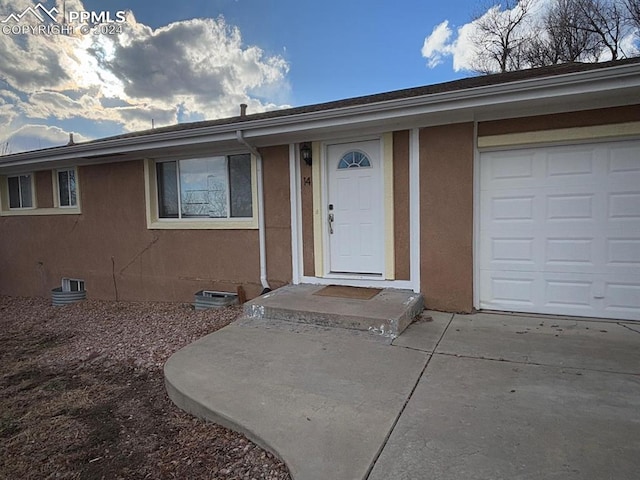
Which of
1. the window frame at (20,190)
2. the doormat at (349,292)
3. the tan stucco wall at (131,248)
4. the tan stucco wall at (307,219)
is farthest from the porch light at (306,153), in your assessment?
the window frame at (20,190)

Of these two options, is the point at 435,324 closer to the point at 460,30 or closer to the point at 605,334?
the point at 605,334

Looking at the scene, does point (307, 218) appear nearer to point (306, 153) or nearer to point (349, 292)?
point (306, 153)

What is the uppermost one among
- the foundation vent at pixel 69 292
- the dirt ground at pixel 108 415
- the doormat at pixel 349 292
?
the doormat at pixel 349 292

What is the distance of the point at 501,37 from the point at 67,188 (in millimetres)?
17587

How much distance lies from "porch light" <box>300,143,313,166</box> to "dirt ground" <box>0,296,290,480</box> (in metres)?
2.52

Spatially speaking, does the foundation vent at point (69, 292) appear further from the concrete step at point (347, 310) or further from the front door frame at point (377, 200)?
the front door frame at point (377, 200)

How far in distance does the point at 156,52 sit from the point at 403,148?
8545 mm

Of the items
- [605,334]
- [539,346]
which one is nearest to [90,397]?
[539,346]

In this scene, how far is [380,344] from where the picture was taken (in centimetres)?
391

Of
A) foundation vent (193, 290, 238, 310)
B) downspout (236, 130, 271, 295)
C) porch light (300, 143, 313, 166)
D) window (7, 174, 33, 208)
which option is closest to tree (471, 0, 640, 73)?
porch light (300, 143, 313, 166)

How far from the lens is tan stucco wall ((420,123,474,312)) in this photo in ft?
15.8

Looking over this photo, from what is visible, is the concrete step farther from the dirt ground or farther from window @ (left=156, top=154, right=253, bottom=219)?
window @ (left=156, top=154, right=253, bottom=219)

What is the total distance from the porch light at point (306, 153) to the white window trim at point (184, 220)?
89 cm

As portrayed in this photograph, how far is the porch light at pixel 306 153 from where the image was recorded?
5.73 meters
